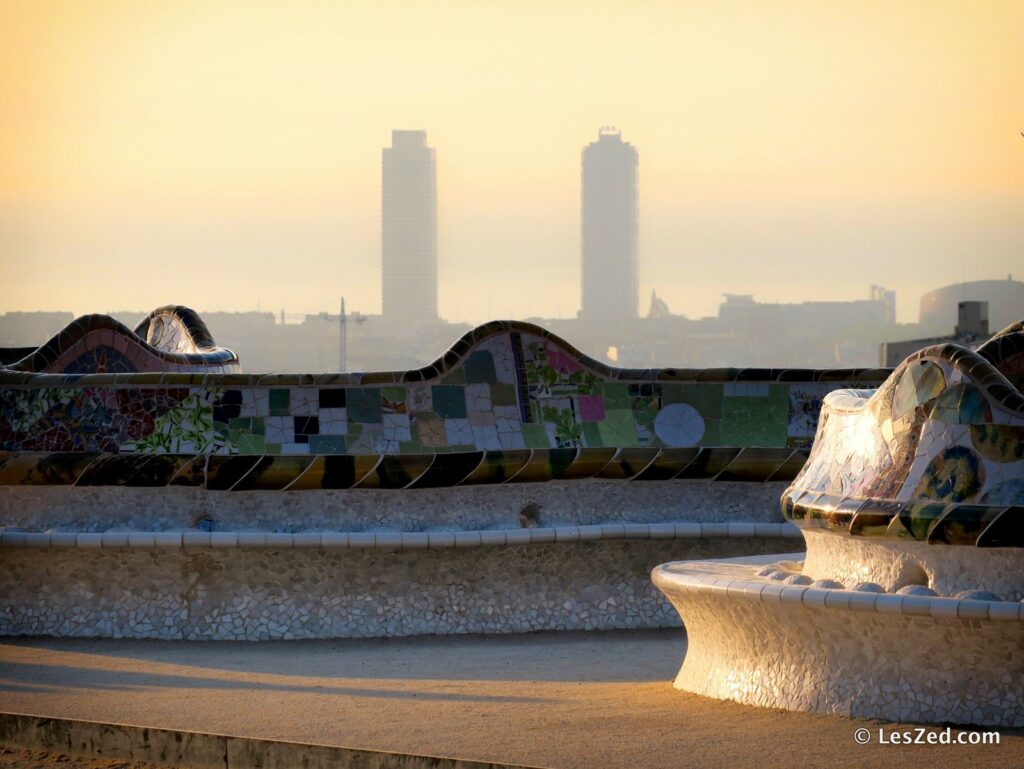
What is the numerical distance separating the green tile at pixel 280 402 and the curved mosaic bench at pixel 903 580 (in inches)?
159

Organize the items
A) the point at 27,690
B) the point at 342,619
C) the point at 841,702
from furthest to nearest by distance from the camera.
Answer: the point at 342,619, the point at 27,690, the point at 841,702

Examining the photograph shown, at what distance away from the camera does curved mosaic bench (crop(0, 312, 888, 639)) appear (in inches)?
360

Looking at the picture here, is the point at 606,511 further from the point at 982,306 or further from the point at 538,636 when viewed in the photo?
the point at 982,306

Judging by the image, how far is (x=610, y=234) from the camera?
115 m

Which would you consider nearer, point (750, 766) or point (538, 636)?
point (750, 766)

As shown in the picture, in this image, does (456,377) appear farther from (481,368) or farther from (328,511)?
(328,511)

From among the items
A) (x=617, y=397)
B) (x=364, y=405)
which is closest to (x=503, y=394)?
(x=617, y=397)

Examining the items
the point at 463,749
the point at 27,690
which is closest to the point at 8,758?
the point at 27,690

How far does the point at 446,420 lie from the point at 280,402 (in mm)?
959

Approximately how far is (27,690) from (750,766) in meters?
3.40

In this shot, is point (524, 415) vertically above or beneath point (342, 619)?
above

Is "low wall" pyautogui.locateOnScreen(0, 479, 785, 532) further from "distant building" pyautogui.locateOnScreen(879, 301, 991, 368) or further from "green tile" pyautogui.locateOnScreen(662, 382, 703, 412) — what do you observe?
"distant building" pyautogui.locateOnScreen(879, 301, 991, 368)

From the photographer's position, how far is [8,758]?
660 cm

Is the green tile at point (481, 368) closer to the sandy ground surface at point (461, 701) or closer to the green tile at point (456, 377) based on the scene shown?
the green tile at point (456, 377)
